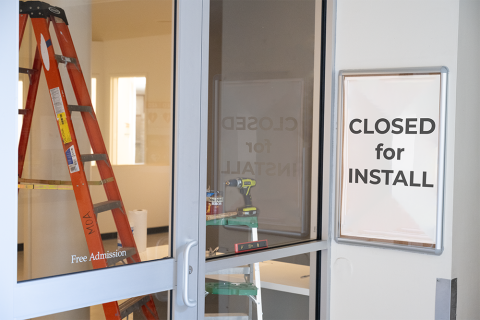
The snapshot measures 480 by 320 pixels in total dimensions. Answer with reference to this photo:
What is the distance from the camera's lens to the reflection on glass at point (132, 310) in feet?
4.85

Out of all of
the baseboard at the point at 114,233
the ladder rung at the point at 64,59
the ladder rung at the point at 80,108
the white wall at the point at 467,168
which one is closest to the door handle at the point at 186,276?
the baseboard at the point at 114,233

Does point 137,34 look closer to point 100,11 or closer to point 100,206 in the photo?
point 100,11

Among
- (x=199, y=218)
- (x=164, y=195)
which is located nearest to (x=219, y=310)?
(x=199, y=218)

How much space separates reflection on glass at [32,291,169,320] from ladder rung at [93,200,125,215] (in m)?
0.32

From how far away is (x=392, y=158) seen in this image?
238 centimetres

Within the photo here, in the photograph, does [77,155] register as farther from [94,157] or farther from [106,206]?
[106,206]

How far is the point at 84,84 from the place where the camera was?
152 cm

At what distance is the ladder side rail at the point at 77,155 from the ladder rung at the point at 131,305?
0.57 ft

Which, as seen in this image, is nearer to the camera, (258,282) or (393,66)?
(258,282)

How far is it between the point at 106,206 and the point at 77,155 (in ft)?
0.66

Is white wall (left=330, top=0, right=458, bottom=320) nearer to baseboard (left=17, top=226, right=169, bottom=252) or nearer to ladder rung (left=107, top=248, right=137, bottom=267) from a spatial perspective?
baseboard (left=17, top=226, right=169, bottom=252)

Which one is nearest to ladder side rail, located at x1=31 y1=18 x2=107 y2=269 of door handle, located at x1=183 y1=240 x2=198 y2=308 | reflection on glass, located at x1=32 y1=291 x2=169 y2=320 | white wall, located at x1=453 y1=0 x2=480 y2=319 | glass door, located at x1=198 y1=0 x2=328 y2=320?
Answer: reflection on glass, located at x1=32 y1=291 x2=169 y2=320

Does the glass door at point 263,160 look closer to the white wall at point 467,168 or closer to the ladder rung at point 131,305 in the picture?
the ladder rung at point 131,305

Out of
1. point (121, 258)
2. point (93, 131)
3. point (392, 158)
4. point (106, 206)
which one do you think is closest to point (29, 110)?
point (93, 131)
